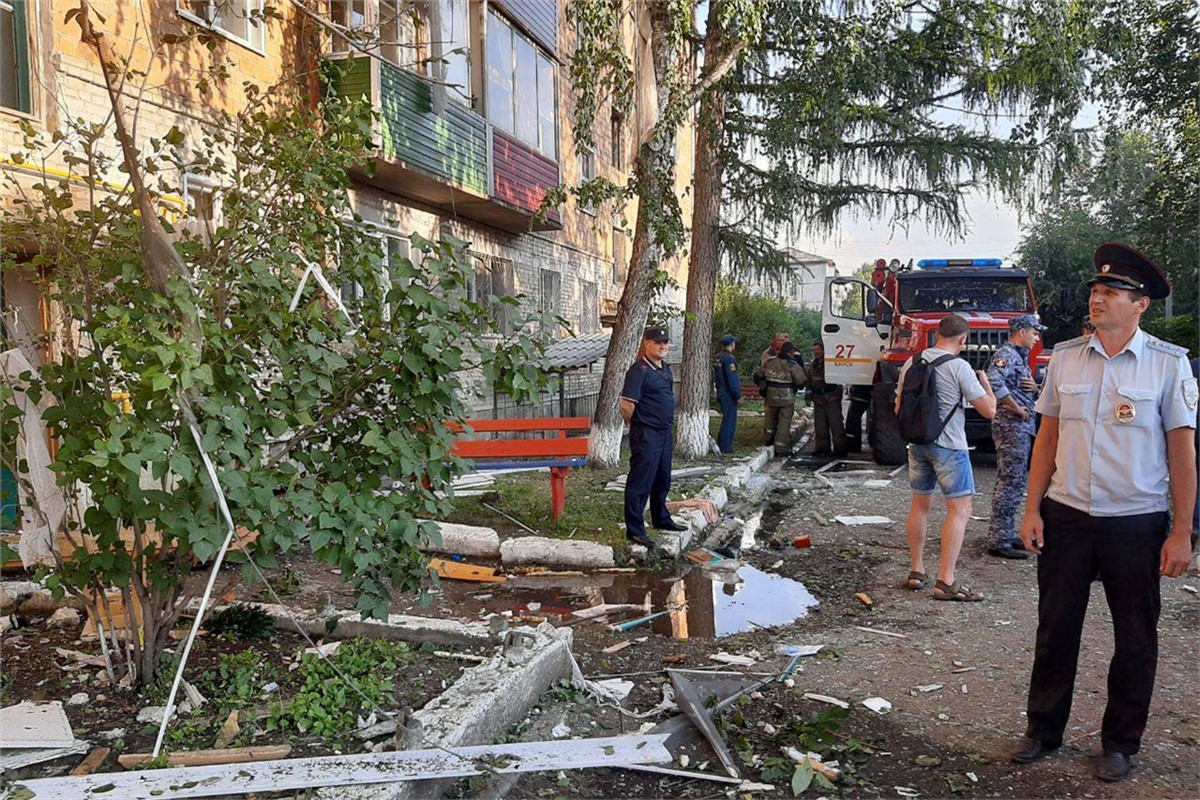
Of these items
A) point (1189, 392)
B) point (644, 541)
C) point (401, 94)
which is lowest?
point (644, 541)

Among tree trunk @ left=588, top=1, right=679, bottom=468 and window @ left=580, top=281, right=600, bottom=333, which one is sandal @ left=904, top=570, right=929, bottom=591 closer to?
tree trunk @ left=588, top=1, right=679, bottom=468

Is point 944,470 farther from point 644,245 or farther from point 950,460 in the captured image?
point 644,245

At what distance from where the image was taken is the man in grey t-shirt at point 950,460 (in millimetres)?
6152

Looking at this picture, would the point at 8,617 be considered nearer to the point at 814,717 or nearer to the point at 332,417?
the point at 332,417

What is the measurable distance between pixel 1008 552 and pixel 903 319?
6822mm

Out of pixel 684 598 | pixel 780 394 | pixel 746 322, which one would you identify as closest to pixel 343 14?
pixel 780 394

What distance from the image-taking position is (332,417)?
12.7 feet

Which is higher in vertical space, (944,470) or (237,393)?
(237,393)

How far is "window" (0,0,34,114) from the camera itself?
7492mm

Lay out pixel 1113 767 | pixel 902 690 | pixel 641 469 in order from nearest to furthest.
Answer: pixel 1113 767 < pixel 902 690 < pixel 641 469

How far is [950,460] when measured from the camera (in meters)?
6.25

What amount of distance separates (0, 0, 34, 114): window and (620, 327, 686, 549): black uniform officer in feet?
18.3

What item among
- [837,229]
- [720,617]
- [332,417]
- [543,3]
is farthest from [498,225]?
[332,417]

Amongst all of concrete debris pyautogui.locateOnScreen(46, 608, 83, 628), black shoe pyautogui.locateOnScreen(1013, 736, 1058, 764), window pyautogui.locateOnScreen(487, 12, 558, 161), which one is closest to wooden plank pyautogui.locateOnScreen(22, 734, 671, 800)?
black shoe pyautogui.locateOnScreen(1013, 736, 1058, 764)
